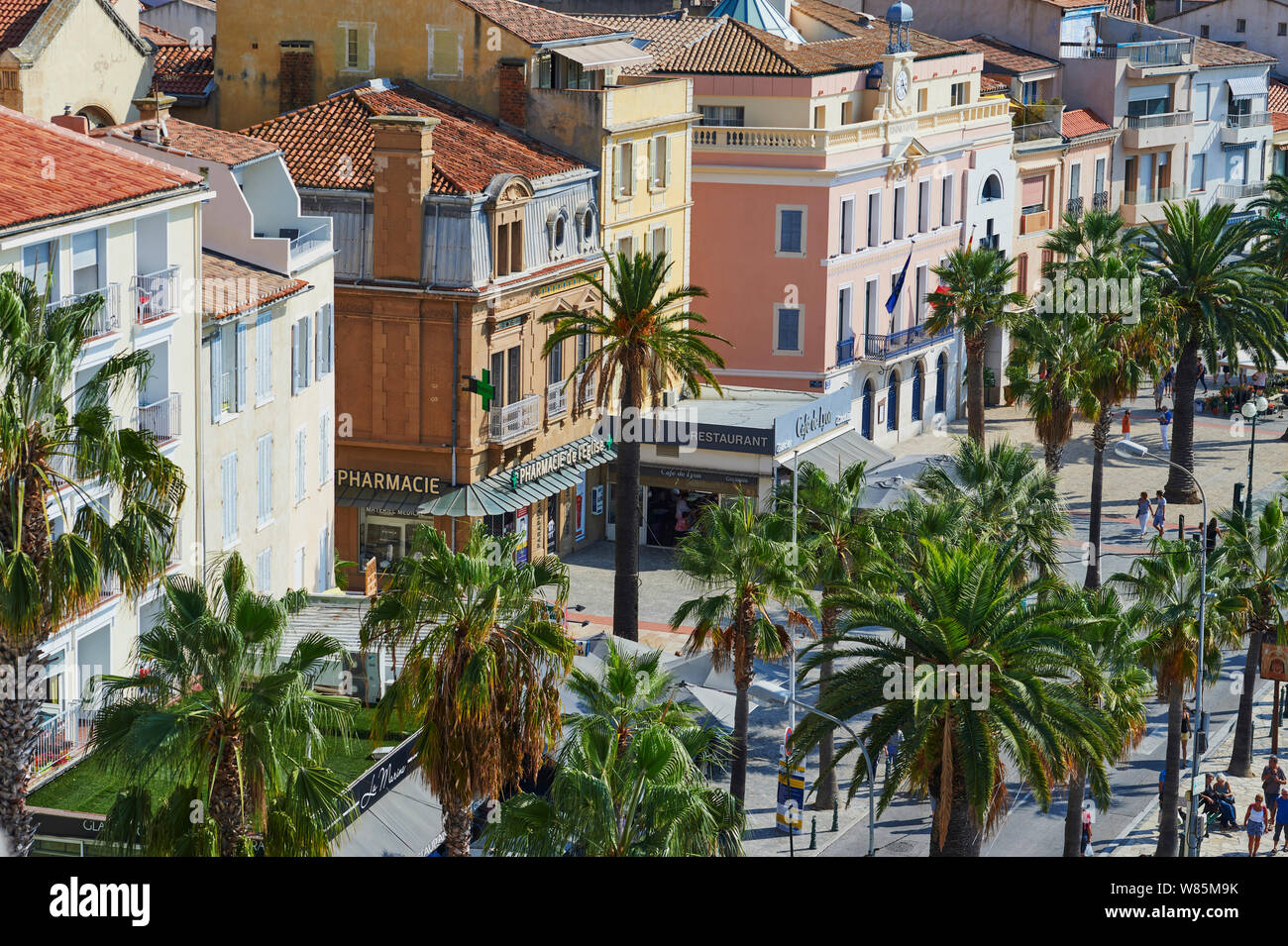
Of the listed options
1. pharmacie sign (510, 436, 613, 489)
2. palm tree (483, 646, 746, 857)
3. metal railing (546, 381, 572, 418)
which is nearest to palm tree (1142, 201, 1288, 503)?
pharmacie sign (510, 436, 613, 489)

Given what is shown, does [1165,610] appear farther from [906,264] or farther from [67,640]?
[906,264]

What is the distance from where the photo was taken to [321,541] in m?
47.0

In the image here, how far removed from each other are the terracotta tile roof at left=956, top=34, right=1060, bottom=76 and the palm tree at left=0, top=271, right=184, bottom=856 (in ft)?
209

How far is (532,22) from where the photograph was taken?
59.1 meters

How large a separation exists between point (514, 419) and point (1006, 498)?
50.7 feet

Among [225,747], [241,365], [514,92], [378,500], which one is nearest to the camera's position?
[225,747]

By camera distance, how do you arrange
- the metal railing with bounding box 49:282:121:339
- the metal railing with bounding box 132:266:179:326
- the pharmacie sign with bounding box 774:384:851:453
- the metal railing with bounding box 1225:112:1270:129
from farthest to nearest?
1. the metal railing with bounding box 1225:112:1270:129
2. the pharmacie sign with bounding box 774:384:851:453
3. the metal railing with bounding box 132:266:179:326
4. the metal railing with bounding box 49:282:121:339

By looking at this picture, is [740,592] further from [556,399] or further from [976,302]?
[976,302]

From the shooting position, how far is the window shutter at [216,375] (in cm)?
3953

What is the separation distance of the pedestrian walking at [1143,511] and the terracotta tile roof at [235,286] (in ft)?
104

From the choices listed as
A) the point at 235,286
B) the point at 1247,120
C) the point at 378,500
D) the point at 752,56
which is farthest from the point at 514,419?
the point at 1247,120

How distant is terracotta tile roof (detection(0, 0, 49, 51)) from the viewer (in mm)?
52594

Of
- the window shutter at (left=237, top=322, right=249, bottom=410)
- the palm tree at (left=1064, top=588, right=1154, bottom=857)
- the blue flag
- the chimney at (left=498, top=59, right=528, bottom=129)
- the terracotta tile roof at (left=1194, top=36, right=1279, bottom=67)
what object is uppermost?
the terracotta tile roof at (left=1194, top=36, right=1279, bottom=67)

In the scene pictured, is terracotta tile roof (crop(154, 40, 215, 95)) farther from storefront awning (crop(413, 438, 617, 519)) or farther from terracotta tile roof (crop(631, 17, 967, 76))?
Answer: storefront awning (crop(413, 438, 617, 519))
